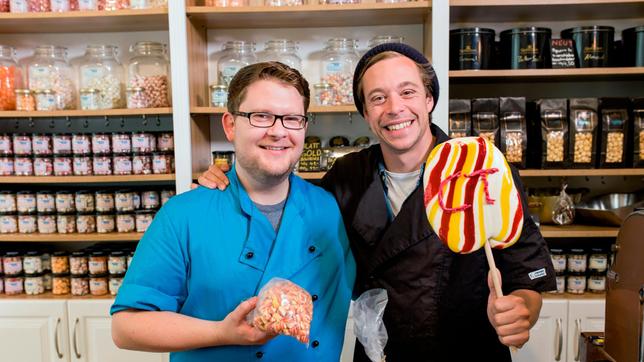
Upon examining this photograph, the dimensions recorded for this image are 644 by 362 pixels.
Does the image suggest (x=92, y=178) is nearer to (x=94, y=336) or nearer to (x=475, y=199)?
(x=94, y=336)

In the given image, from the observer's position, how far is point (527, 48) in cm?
210

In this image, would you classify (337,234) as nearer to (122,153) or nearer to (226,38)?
(122,153)

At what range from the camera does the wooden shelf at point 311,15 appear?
207 centimetres

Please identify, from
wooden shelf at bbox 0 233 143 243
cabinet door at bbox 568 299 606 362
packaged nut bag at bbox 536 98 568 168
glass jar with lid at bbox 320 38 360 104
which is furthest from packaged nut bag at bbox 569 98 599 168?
wooden shelf at bbox 0 233 143 243

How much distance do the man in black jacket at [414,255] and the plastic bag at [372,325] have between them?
16 centimetres

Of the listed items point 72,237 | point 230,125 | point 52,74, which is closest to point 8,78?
point 52,74

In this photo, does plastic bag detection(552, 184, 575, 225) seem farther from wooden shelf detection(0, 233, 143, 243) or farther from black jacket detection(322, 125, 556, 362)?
wooden shelf detection(0, 233, 143, 243)

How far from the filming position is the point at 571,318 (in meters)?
2.15

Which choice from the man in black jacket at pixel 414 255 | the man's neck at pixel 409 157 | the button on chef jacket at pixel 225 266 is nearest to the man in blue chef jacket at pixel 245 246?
the button on chef jacket at pixel 225 266

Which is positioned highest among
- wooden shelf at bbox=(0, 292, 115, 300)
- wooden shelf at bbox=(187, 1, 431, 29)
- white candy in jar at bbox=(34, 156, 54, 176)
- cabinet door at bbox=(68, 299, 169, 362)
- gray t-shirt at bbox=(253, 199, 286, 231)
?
wooden shelf at bbox=(187, 1, 431, 29)

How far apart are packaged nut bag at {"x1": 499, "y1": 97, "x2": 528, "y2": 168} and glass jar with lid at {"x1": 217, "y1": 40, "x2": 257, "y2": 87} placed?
1.21 metres

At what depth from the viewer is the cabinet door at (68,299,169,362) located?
223cm

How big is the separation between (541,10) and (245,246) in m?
1.89

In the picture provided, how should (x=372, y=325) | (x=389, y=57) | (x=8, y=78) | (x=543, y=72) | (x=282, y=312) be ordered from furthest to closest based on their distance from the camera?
(x=8, y=78) → (x=543, y=72) → (x=389, y=57) → (x=372, y=325) → (x=282, y=312)
